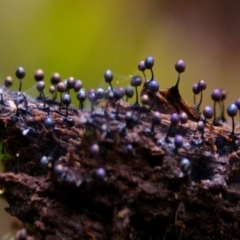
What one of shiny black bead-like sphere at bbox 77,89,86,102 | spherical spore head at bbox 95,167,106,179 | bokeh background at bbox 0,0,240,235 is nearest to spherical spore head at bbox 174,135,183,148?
spherical spore head at bbox 95,167,106,179

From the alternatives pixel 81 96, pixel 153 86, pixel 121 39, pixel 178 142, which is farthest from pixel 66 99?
pixel 121 39

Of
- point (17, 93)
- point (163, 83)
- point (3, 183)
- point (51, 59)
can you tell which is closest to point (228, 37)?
point (163, 83)

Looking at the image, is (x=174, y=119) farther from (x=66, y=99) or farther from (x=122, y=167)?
(x=66, y=99)

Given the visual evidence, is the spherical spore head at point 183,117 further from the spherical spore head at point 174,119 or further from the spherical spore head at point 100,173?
the spherical spore head at point 100,173

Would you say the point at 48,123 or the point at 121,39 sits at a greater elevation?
the point at 121,39

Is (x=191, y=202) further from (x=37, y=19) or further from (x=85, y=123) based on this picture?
(x=37, y=19)

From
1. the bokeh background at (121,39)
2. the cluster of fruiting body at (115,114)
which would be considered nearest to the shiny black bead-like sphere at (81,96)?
the cluster of fruiting body at (115,114)
